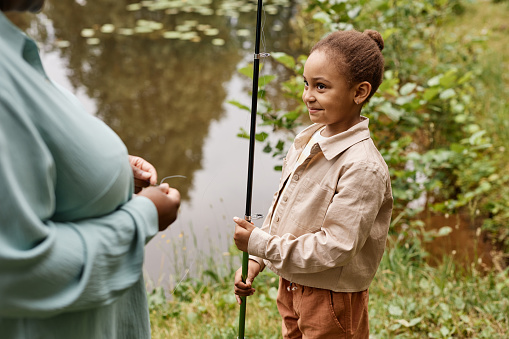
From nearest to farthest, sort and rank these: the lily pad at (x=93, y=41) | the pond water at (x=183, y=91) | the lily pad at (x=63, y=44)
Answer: the pond water at (x=183, y=91), the lily pad at (x=63, y=44), the lily pad at (x=93, y=41)

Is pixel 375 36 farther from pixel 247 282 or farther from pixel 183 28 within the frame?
pixel 183 28

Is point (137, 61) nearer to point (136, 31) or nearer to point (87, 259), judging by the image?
point (136, 31)

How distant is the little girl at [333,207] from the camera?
1.53 m

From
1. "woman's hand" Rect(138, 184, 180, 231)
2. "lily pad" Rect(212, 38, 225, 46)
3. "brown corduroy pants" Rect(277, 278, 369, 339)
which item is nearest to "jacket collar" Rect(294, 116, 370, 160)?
"brown corduroy pants" Rect(277, 278, 369, 339)

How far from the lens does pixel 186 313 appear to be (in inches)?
108

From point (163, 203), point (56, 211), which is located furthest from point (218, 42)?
point (56, 211)

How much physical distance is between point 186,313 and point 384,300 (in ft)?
3.31

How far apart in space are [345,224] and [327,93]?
0.39 meters

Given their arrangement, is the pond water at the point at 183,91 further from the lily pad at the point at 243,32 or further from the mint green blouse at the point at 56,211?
the mint green blouse at the point at 56,211

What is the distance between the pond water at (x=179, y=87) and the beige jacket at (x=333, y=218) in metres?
0.35

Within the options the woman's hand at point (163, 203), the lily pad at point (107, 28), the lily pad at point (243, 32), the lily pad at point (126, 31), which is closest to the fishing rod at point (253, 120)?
the woman's hand at point (163, 203)

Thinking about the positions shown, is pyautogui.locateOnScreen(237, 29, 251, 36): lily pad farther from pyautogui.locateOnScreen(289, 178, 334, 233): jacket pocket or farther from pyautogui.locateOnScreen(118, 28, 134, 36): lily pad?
pyautogui.locateOnScreen(289, 178, 334, 233): jacket pocket

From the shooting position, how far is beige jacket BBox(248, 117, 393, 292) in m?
1.52

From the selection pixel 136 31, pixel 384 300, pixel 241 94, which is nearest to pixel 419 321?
pixel 384 300
